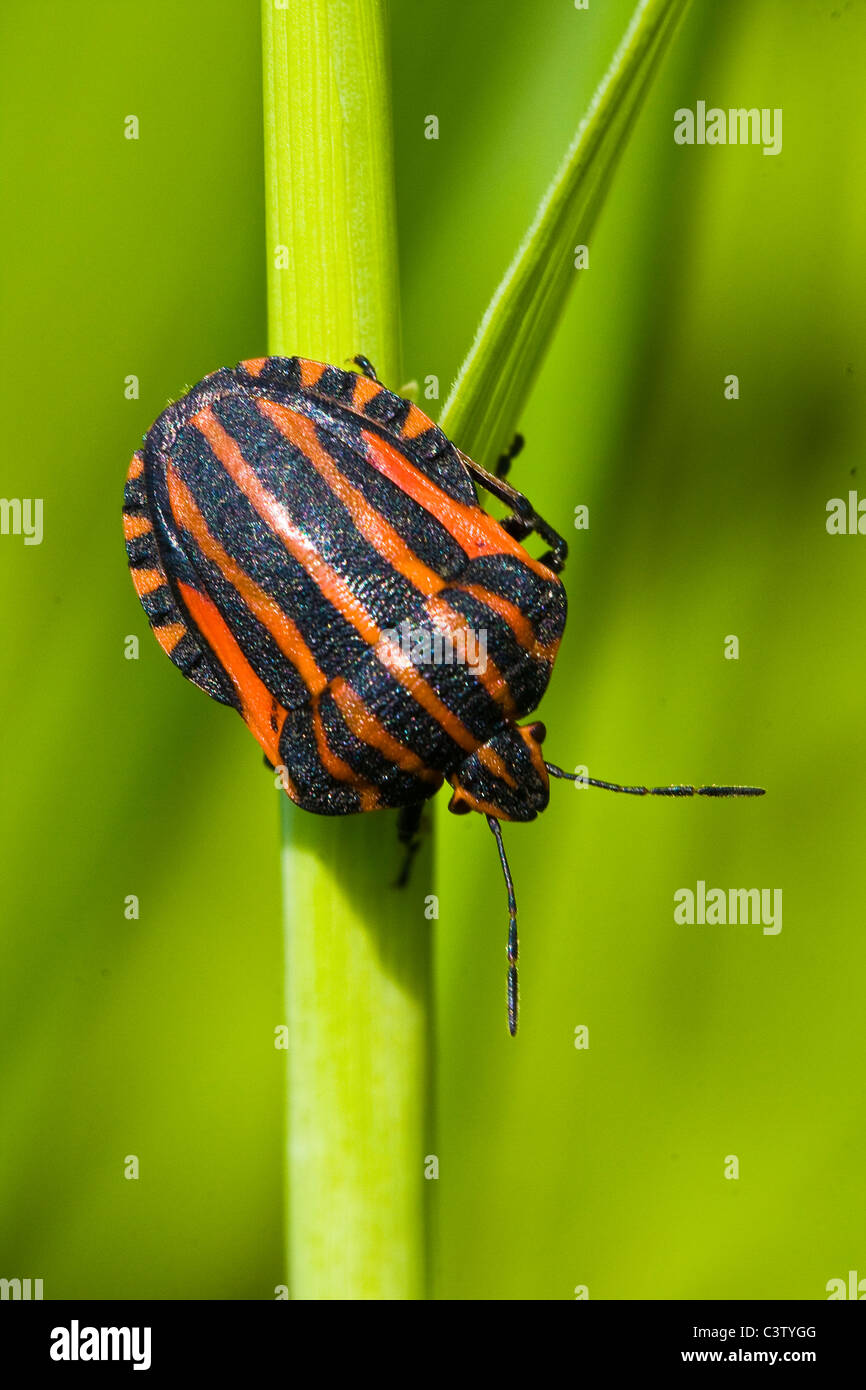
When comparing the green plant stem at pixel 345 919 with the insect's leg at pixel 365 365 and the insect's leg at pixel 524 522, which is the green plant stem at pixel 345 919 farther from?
the insect's leg at pixel 524 522

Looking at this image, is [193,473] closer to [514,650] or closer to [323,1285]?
[514,650]

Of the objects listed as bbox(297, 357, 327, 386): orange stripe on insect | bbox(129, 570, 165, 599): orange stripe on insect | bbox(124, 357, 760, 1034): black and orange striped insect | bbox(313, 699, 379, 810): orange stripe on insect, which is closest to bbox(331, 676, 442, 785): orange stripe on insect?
bbox(124, 357, 760, 1034): black and orange striped insect

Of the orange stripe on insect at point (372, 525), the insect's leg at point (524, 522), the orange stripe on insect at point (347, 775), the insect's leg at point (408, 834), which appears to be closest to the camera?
the insect's leg at point (408, 834)

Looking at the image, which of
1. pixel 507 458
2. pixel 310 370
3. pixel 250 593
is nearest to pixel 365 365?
pixel 310 370

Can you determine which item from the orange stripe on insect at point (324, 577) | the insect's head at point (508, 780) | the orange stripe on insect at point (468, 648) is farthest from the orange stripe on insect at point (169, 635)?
the insect's head at point (508, 780)

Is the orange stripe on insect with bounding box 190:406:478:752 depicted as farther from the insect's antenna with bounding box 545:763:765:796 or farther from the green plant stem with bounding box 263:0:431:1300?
the green plant stem with bounding box 263:0:431:1300

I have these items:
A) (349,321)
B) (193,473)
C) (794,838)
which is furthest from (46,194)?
(794,838)
